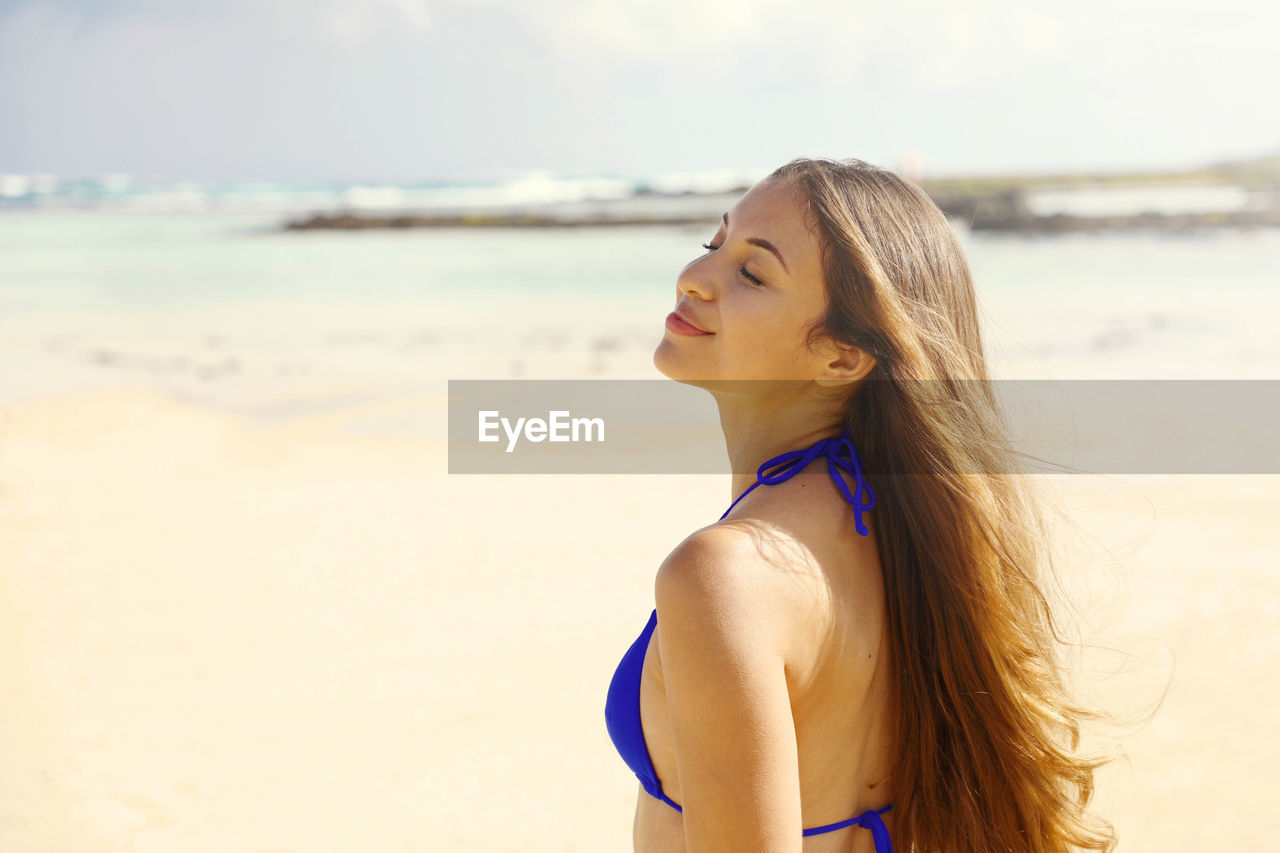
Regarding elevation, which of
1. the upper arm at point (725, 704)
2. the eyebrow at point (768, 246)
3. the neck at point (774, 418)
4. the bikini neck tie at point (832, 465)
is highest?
the eyebrow at point (768, 246)

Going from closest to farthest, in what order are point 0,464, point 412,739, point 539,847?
point 539,847
point 412,739
point 0,464

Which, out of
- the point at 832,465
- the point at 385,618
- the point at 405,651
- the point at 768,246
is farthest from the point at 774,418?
the point at 385,618

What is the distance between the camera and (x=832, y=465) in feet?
5.62

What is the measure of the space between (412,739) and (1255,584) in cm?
511

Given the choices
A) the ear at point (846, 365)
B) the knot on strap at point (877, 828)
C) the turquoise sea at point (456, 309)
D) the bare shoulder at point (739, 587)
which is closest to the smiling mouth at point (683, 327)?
the ear at point (846, 365)

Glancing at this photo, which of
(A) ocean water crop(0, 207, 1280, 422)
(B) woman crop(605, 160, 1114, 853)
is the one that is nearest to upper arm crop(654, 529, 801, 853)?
(B) woman crop(605, 160, 1114, 853)

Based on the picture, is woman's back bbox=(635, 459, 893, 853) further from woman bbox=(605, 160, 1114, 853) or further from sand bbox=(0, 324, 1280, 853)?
A: sand bbox=(0, 324, 1280, 853)

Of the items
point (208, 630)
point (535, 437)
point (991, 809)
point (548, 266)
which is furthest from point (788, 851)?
point (548, 266)

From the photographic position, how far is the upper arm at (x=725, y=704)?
4.41 ft

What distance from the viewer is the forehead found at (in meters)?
1.73

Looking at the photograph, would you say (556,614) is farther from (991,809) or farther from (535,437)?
(535,437)

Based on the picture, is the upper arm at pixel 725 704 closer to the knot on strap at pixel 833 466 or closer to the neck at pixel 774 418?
the knot on strap at pixel 833 466

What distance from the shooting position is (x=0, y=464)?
1010 centimetres

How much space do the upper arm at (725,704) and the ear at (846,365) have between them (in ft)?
1.49
